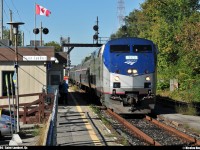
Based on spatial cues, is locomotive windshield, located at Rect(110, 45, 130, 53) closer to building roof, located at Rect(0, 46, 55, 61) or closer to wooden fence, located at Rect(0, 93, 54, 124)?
wooden fence, located at Rect(0, 93, 54, 124)

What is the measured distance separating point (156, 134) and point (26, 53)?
13462 mm

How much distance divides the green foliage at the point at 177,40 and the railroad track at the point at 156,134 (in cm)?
1718

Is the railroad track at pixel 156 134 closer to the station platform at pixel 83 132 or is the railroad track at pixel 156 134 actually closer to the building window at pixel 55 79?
the station platform at pixel 83 132

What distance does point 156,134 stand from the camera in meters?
14.7

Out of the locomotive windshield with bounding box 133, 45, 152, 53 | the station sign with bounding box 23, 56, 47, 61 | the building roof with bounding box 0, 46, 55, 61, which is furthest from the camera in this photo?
the building roof with bounding box 0, 46, 55, 61

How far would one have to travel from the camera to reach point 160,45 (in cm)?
5484

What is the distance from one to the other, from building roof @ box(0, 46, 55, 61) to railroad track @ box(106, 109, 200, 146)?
27.7 ft

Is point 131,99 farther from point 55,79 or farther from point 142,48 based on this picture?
point 55,79

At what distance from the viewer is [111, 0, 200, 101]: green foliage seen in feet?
127

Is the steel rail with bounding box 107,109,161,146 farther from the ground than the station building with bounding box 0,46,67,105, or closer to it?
closer to it

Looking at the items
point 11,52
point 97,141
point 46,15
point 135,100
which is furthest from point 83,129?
point 46,15

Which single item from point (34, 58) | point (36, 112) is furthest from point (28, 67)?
point (36, 112)

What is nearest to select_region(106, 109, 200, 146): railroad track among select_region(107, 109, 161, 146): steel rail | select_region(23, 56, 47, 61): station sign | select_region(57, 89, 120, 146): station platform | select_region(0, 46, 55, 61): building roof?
select_region(107, 109, 161, 146): steel rail

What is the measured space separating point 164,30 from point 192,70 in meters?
12.7
